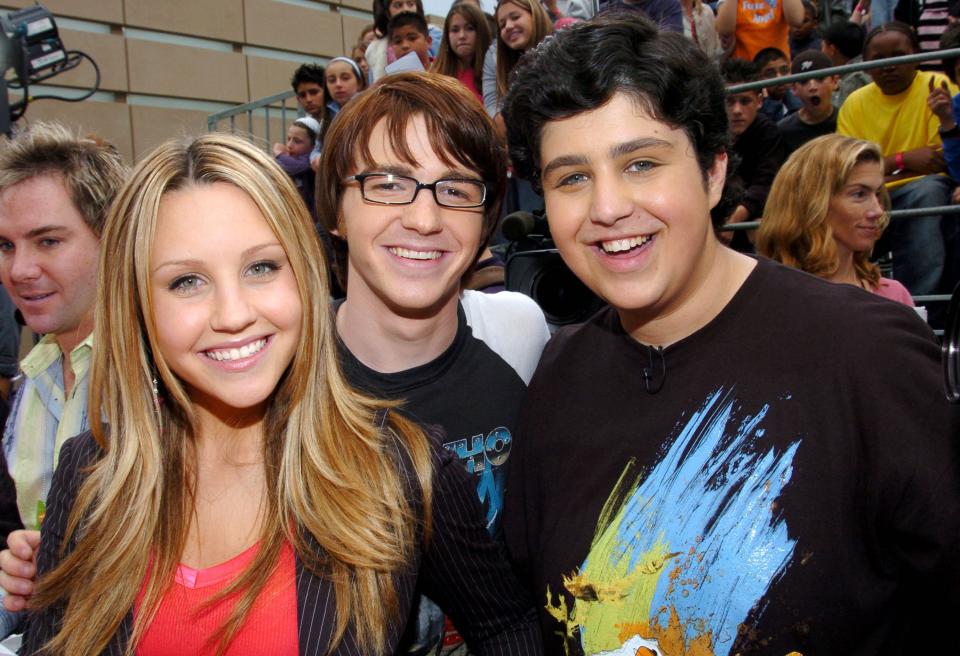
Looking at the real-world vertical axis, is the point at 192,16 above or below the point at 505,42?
above

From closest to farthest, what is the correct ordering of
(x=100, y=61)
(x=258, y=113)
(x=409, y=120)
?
1. (x=409, y=120)
2. (x=100, y=61)
3. (x=258, y=113)

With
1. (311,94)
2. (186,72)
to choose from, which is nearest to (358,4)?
(186,72)

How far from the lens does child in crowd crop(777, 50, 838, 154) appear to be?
526 centimetres

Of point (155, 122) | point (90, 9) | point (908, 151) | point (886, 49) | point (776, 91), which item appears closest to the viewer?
point (908, 151)

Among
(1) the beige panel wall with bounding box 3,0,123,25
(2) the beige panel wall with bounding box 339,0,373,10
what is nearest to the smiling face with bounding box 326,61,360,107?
(1) the beige panel wall with bounding box 3,0,123,25

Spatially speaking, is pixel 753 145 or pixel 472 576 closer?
pixel 472 576

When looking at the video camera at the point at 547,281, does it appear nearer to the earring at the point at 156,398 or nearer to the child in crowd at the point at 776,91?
the earring at the point at 156,398

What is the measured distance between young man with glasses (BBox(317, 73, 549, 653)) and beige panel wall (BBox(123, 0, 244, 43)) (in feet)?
31.0

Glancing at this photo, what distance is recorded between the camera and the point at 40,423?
2324 millimetres

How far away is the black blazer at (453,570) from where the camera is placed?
164 cm

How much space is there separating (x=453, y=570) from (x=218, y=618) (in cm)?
49

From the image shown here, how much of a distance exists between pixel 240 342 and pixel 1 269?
4.31 feet

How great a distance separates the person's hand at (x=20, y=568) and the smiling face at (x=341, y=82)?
197 inches

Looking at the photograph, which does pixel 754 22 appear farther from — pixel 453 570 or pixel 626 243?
pixel 453 570
